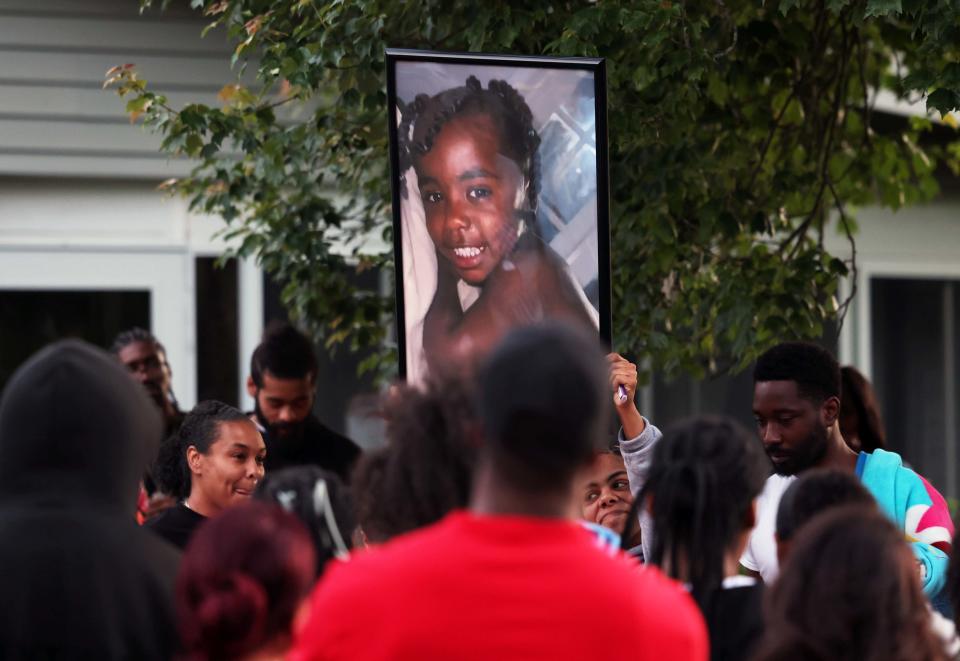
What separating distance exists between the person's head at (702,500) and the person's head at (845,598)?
302 millimetres

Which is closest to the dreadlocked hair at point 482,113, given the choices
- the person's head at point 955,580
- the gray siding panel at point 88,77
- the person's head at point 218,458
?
the person's head at point 218,458

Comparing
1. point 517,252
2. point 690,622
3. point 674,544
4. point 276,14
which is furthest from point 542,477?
point 276,14

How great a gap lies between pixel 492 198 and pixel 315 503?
5.72 feet

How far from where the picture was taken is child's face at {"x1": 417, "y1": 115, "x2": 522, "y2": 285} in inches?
187

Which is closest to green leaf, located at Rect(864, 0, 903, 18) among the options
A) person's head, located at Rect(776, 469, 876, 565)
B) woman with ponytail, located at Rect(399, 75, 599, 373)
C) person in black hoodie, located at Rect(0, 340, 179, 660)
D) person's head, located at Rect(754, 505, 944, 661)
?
woman with ponytail, located at Rect(399, 75, 599, 373)

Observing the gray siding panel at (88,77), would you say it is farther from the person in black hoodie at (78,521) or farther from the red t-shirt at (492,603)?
the red t-shirt at (492,603)

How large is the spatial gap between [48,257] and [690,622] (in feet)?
23.9

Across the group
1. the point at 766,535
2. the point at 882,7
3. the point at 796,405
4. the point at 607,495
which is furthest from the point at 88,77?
the point at 766,535

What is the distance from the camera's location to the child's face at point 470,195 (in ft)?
15.6

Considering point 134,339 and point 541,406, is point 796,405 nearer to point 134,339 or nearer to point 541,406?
point 541,406

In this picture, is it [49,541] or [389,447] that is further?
[389,447]

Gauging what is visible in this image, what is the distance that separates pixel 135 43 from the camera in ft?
30.2

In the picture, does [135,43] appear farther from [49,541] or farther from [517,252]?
[49,541]

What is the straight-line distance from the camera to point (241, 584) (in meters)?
2.71
